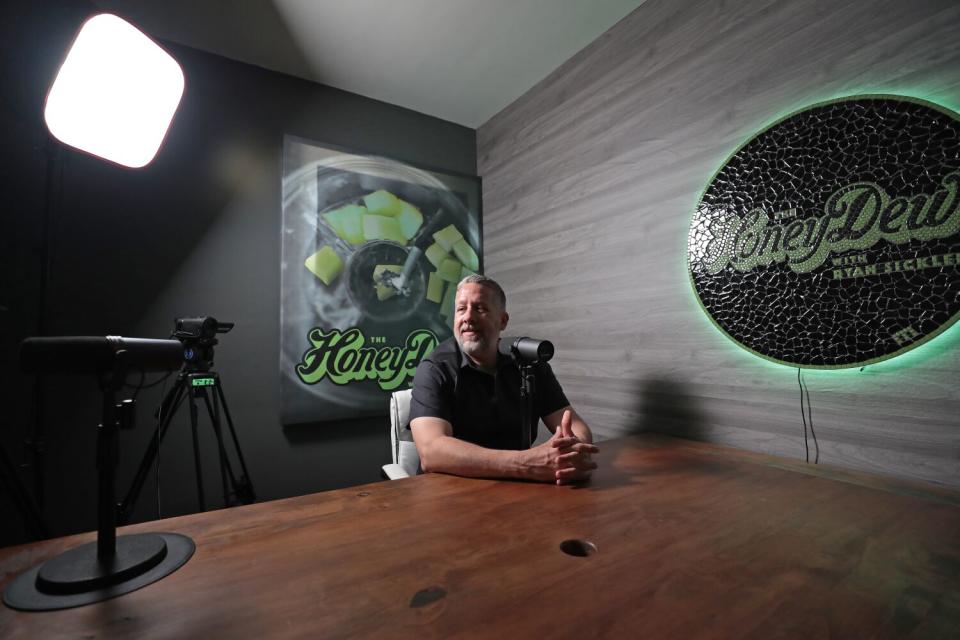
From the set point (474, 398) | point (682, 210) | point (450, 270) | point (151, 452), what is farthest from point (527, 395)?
point (450, 270)

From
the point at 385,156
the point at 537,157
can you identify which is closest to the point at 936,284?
the point at 537,157

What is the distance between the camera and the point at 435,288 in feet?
10.2

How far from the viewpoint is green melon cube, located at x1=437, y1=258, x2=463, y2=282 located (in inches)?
124

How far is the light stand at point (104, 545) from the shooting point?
699mm

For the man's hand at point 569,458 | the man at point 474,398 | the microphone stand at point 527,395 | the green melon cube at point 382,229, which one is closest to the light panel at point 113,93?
the green melon cube at point 382,229

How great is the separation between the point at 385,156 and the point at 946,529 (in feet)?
10.4

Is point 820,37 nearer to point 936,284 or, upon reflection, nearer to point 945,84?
point 945,84

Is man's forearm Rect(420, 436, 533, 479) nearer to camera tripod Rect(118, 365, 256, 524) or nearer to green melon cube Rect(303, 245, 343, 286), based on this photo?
camera tripod Rect(118, 365, 256, 524)

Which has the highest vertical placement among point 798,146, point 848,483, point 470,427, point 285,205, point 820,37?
point 820,37

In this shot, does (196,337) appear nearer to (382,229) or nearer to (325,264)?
(325,264)

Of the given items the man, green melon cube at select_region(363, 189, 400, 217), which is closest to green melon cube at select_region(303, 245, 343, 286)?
green melon cube at select_region(363, 189, 400, 217)

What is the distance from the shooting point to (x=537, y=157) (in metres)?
2.86

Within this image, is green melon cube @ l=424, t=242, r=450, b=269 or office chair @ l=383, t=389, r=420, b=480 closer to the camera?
office chair @ l=383, t=389, r=420, b=480

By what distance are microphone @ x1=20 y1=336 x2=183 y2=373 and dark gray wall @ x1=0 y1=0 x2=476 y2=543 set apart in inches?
63.8
